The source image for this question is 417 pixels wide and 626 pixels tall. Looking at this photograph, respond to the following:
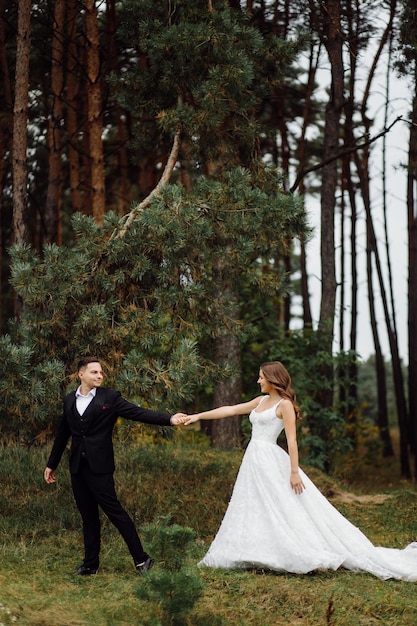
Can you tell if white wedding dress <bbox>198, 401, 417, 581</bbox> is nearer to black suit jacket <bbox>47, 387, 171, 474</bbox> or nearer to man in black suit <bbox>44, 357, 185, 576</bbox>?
man in black suit <bbox>44, 357, 185, 576</bbox>

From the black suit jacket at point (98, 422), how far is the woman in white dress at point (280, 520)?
0.49 meters

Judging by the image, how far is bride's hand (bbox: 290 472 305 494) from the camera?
7.59m

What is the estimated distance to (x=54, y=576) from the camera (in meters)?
7.38

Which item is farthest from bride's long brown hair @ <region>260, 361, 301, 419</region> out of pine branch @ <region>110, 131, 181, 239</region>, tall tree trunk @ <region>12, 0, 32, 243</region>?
tall tree trunk @ <region>12, 0, 32, 243</region>

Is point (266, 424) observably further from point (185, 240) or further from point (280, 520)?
point (185, 240)

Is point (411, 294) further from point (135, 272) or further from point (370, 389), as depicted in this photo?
point (370, 389)

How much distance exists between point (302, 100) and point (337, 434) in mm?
10462

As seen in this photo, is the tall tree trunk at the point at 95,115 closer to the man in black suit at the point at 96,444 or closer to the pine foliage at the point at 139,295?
the pine foliage at the point at 139,295

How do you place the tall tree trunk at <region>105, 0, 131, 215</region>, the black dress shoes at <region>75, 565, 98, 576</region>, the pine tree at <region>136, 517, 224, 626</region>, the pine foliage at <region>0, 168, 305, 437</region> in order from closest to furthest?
the pine tree at <region>136, 517, 224, 626</region> < the black dress shoes at <region>75, 565, 98, 576</region> < the pine foliage at <region>0, 168, 305, 437</region> < the tall tree trunk at <region>105, 0, 131, 215</region>

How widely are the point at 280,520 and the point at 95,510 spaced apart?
1.63 meters

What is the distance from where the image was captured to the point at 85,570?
746cm

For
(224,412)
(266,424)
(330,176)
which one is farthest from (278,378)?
(330,176)

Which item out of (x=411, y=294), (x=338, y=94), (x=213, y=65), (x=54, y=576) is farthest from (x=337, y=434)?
(x=54, y=576)

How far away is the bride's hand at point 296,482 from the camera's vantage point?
7.59 m
